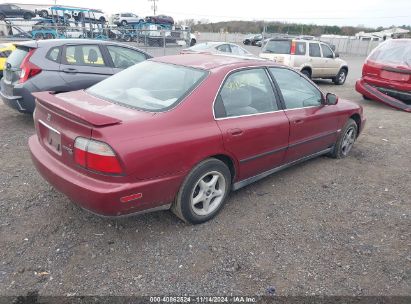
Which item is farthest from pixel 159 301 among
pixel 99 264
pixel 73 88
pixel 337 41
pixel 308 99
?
pixel 337 41

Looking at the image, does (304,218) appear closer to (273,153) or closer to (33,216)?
(273,153)

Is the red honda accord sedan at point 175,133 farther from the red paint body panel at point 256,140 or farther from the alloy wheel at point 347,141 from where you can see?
the alloy wheel at point 347,141

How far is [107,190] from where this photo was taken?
258cm

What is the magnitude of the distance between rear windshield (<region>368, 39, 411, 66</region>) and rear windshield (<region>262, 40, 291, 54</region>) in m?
3.54

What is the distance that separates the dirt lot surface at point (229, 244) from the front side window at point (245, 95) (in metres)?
1.04

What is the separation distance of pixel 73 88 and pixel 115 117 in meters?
3.80

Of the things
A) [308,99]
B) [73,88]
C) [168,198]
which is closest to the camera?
[168,198]

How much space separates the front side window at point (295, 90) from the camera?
402 cm

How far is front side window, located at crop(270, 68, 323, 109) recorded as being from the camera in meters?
4.02

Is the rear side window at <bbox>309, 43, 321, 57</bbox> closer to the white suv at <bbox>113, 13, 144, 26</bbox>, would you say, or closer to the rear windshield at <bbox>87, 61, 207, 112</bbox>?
the rear windshield at <bbox>87, 61, 207, 112</bbox>

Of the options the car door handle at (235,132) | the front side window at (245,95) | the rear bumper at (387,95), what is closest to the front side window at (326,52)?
Result: the rear bumper at (387,95)

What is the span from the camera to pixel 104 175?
2615 millimetres

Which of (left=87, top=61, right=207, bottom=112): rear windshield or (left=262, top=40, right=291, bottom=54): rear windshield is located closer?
(left=87, top=61, right=207, bottom=112): rear windshield

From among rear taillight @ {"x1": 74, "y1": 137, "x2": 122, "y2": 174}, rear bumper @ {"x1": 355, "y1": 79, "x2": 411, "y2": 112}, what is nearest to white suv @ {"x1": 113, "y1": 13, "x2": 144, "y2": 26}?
rear bumper @ {"x1": 355, "y1": 79, "x2": 411, "y2": 112}
